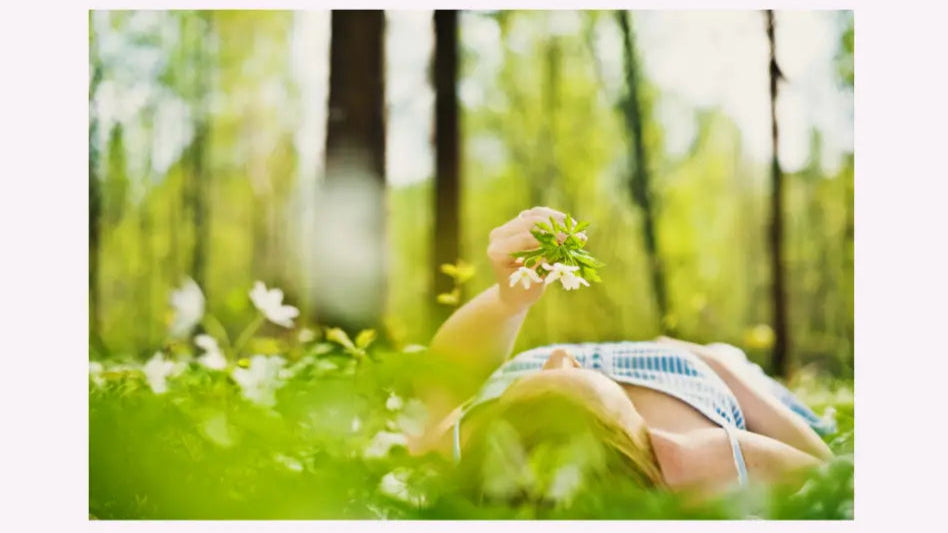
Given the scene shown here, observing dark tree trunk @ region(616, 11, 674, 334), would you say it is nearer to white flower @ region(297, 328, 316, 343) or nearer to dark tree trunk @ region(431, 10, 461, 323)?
dark tree trunk @ region(431, 10, 461, 323)

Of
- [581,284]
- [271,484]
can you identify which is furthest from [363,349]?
[581,284]

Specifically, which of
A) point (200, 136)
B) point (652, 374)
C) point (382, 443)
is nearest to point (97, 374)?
point (200, 136)

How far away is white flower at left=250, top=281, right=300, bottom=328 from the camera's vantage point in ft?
9.06

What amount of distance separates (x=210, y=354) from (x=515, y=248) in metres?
0.96

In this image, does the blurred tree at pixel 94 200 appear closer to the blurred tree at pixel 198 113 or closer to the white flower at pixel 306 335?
the blurred tree at pixel 198 113

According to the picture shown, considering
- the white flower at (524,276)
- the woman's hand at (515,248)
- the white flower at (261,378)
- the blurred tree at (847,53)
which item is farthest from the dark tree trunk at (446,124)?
the blurred tree at (847,53)

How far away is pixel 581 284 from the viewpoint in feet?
9.07

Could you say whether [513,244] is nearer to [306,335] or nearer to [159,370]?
[306,335]

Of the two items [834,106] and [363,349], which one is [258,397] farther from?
[834,106]

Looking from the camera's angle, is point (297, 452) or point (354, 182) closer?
point (297, 452)

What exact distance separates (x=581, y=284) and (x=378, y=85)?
2.84 ft

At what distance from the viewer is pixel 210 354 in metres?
2.76

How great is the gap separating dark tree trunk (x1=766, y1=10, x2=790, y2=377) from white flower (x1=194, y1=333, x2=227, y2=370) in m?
1.66
